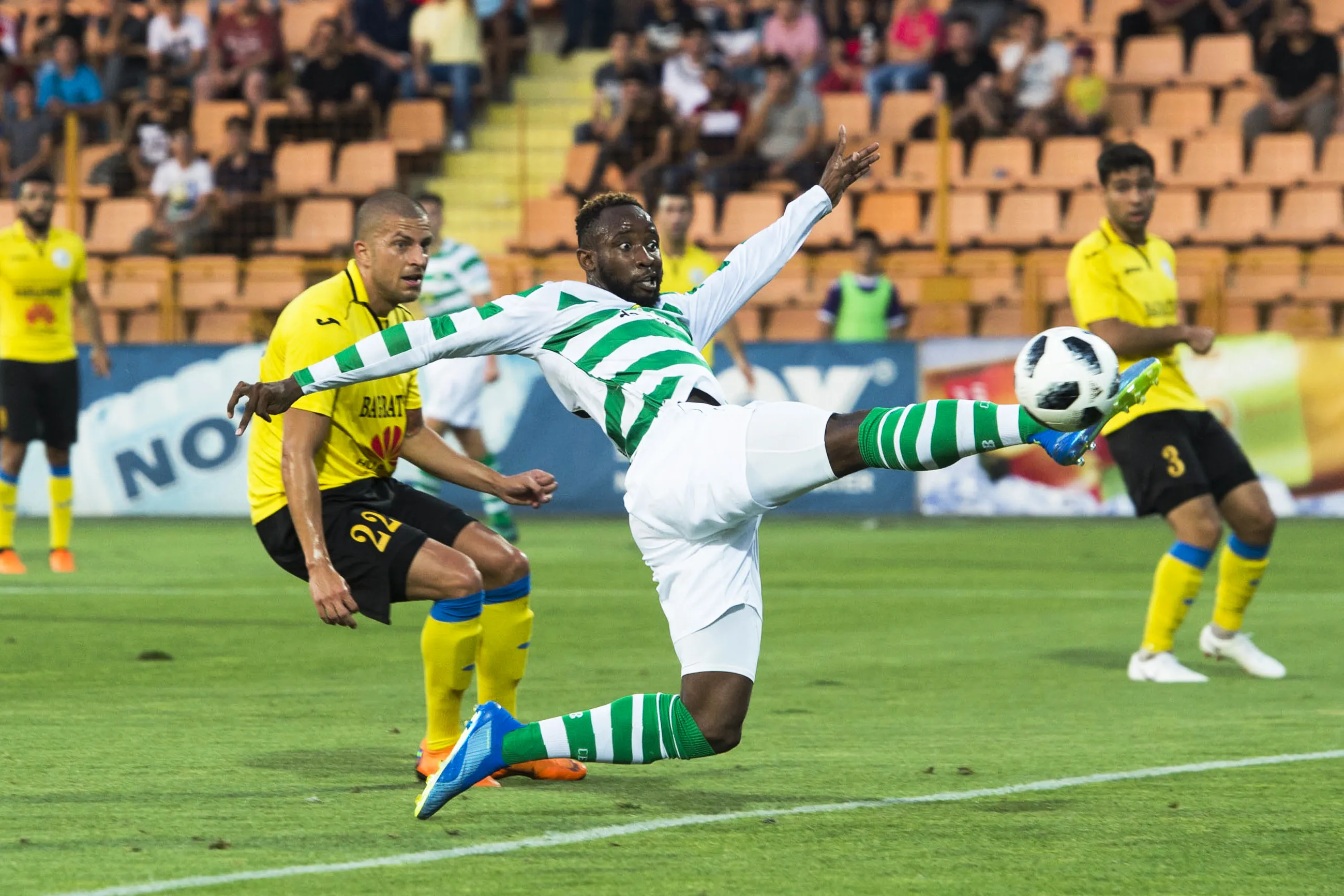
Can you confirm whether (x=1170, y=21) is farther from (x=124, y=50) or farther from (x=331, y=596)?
(x=331, y=596)

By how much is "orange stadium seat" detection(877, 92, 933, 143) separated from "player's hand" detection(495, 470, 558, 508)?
13.4 m

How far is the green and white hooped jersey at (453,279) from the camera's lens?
480 inches

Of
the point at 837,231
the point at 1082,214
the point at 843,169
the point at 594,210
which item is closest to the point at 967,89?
the point at 1082,214

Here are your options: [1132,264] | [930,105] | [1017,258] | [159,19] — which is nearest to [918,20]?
[930,105]

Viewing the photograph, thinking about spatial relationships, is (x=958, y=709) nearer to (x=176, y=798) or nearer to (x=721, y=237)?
(x=176, y=798)

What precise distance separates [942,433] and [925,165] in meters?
13.6

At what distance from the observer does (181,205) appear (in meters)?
18.8

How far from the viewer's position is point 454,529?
5.87 meters

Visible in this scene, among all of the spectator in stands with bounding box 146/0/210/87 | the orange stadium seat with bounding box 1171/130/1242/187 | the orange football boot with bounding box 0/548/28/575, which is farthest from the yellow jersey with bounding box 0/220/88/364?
the orange stadium seat with bounding box 1171/130/1242/187

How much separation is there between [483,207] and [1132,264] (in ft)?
41.4

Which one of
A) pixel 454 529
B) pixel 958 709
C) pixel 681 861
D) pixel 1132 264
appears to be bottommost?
pixel 958 709

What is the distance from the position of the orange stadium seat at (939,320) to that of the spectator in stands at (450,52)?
611cm

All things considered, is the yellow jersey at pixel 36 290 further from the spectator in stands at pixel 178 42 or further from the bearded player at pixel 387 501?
the spectator in stands at pixel 178 42

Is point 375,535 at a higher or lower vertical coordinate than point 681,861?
higher
